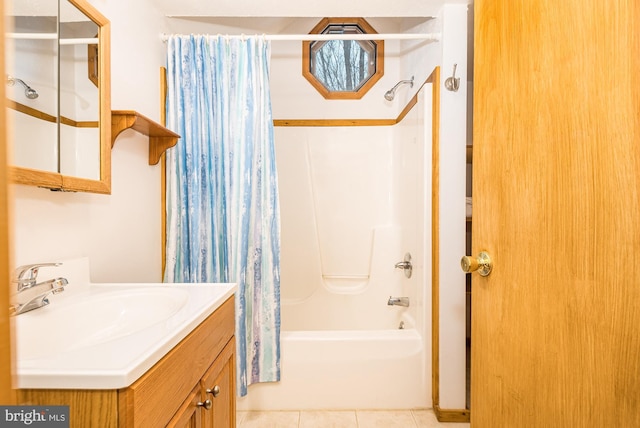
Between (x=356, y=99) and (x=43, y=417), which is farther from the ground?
(x=356, y=99)

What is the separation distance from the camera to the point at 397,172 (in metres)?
2.41

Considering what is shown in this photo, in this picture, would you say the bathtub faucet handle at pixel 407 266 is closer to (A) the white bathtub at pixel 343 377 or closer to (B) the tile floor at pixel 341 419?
(A) the white bathtub at pixel 343 377

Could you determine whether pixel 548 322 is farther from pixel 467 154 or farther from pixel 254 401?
pixel 254 401

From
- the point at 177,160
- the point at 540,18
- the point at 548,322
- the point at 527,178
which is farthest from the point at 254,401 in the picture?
the point at 540,18

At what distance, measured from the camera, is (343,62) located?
101 inches

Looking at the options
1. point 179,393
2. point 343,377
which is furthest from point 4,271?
point 343,377

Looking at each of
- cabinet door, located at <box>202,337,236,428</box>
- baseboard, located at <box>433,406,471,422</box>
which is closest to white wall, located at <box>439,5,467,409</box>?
baseboard, located at <box>433,406,471,422</box>

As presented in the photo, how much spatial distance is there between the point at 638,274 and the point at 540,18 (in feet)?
1.63

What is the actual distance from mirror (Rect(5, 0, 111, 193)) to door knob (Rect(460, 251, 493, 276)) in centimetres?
120

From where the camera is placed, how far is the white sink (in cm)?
76

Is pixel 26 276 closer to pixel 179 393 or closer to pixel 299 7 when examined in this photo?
pixel 179 393

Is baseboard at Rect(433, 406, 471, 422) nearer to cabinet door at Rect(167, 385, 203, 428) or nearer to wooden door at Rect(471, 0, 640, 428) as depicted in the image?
wooden door at Rect(471, 0, 640, 428)

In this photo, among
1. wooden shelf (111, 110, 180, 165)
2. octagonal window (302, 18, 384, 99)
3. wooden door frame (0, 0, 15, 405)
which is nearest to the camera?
wooden door frame (0, 0, 15, 405)

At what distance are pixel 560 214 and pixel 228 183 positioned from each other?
1431 millimetres
